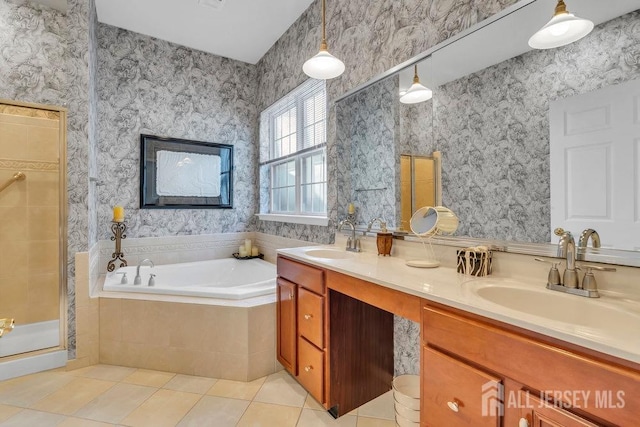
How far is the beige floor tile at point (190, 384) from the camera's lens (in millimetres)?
1966

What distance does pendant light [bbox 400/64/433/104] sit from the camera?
1722 millimetres

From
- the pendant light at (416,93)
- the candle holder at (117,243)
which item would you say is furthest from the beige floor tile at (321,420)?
the candle holder at (117,243)

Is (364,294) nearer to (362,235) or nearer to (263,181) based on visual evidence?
(362,235)

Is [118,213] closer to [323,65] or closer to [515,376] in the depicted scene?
[323,65]

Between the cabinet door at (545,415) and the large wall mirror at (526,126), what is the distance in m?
0.60

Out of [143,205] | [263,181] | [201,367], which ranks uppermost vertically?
[263,181]

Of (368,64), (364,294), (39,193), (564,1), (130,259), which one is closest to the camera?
(564,1)

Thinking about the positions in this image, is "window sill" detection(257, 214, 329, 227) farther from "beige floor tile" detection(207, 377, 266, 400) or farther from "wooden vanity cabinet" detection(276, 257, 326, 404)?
"beige floor tile" detection(207, 377, 266, 400)

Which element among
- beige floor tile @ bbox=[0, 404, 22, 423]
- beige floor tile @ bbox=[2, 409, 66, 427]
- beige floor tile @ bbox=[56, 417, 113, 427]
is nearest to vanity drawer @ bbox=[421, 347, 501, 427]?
A: beige floor tile @ bbox=[56, 417, 113, 427]

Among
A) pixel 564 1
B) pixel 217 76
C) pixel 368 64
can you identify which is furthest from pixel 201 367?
pixel 217 76

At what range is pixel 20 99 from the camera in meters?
2.14

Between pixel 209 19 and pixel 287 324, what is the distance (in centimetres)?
276

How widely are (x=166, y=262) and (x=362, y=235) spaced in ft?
7.18

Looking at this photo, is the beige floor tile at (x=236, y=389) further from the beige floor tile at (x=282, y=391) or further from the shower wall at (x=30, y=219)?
the shower wall at (x=30, y=219)
